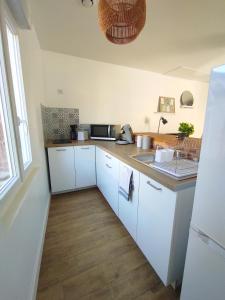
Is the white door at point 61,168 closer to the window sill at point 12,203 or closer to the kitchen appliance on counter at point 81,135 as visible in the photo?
the kitchen appliance on counter at point 81,135

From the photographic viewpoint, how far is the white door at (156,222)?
0.96m

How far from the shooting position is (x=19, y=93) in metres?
1.22

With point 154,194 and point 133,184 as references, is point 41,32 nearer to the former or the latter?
point 133,184

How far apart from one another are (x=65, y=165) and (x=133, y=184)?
130 cm

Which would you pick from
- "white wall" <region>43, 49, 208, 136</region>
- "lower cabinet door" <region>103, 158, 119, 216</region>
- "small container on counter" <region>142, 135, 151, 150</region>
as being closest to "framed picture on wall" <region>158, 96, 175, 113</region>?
"white wall" <region>43, 49, 208, 136</region>

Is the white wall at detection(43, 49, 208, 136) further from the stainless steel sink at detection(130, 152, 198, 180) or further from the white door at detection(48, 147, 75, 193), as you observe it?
the stainless steel sink at detection(130, 152, 198, 180)

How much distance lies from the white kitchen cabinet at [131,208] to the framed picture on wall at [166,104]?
2.64 m

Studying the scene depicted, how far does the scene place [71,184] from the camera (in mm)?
2377

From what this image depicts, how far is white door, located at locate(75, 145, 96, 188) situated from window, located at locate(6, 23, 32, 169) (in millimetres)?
1024

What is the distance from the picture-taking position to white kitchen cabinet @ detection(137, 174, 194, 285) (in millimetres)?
930

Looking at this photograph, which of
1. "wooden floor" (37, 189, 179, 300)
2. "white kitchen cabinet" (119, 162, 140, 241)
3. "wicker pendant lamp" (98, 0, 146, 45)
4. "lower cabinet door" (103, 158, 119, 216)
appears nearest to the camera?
"wicker pendant lamp" (98, 0, 146, 45)

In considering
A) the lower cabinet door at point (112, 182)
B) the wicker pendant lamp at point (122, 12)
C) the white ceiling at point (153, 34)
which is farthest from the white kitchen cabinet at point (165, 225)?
the white ceiling at point (153, 34)

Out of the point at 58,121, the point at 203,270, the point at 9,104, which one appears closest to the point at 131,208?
the point at 203,270

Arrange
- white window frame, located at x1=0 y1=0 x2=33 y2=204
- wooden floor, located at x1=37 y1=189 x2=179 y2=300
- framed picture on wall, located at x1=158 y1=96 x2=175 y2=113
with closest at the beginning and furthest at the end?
white window frame, located at x1=0 y1=0 x2=33 y2=204, wooden floor, located at x1=37 y1=189 x2=179 y2=300, framed picture on wall, located at x1=158 y1=96 x2=175 y2=113
